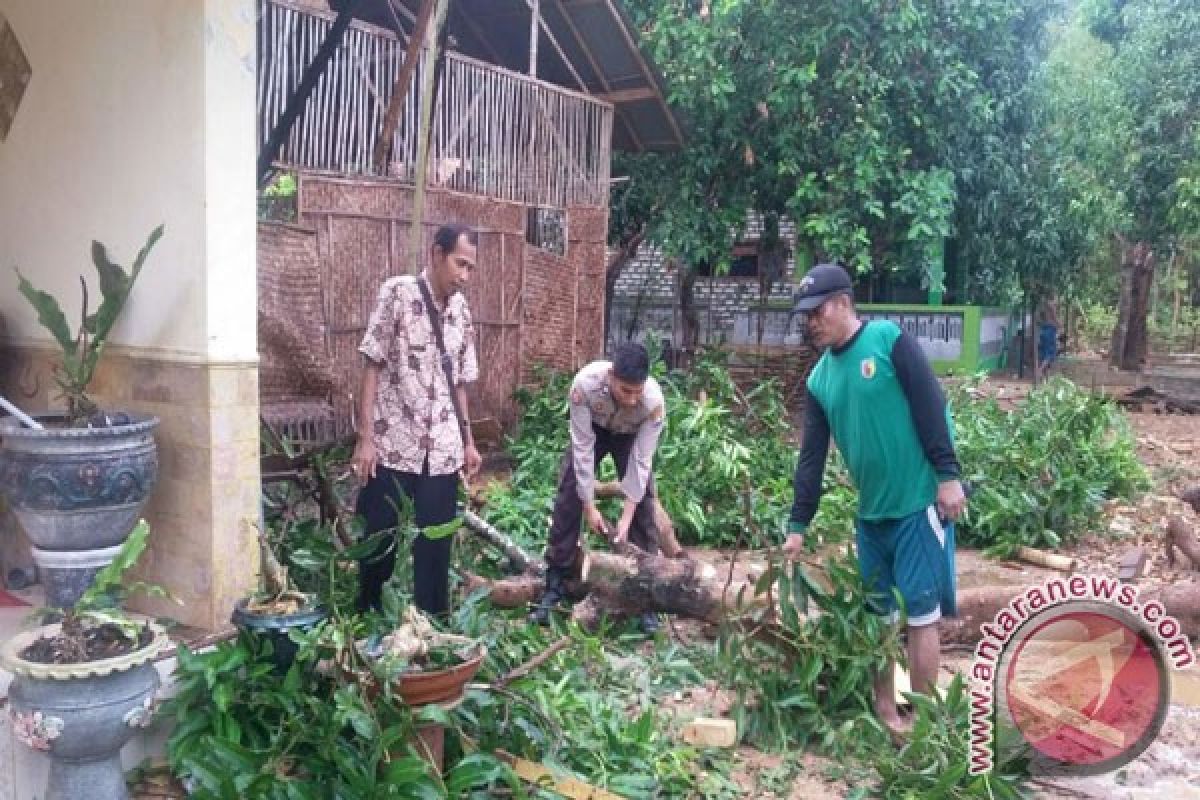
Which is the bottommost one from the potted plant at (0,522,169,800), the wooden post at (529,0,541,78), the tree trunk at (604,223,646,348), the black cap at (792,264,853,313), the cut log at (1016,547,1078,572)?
the cut log at (1016,547,1078,572)

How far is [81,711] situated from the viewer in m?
2.95

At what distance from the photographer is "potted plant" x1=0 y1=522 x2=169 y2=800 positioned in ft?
9.62

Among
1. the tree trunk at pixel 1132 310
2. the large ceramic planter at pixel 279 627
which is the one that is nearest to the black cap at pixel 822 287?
the large ceramic planter at pixel 279 627

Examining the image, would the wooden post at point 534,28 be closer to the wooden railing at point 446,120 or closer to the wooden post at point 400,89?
the wooden railing at point 446,120

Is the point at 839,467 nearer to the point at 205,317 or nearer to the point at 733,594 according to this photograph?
the point at 733,594

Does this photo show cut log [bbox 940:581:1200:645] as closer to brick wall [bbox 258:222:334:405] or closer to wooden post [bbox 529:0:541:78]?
brick wall [bbox 258:222:334:405]

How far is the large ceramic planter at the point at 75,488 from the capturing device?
350 centimetres

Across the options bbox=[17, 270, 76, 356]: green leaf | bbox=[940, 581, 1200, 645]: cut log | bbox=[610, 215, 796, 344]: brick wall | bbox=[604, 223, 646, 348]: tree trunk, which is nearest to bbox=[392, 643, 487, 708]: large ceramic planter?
bbox=[17, 270, 76, 356]: green leaf

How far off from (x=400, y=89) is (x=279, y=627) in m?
4.78

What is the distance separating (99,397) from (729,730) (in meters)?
2.92

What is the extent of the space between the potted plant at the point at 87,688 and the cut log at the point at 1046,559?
19.0ft

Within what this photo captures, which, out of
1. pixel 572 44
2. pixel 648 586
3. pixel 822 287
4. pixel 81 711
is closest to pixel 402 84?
pixel 572 44

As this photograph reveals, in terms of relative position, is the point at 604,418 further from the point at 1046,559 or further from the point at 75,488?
the point at 1046,559

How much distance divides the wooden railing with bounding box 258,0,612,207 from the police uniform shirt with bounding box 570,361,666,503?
320 cm
